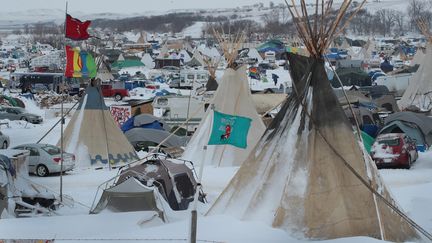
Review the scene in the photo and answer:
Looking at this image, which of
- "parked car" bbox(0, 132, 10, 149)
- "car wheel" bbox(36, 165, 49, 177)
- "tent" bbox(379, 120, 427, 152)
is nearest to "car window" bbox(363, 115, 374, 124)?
"tent" bbox(379, 120, 427, 152)

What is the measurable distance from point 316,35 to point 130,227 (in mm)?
4266

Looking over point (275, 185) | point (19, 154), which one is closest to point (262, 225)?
point (275, 185)

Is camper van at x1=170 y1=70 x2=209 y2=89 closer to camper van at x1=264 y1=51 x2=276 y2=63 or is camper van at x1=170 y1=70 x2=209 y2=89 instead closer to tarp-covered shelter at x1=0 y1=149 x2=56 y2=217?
camper van at x1=264 y1=51 x2=276 y2=63

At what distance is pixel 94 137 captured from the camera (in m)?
20.9

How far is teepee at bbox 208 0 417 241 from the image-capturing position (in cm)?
1029

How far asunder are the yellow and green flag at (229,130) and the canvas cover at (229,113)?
1.01 metres

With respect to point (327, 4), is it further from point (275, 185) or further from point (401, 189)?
point (401, 189)

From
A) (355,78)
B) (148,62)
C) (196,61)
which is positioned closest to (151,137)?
(355,78)

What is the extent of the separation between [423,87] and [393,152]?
49.9 ft

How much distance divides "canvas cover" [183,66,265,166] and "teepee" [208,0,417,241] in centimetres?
790

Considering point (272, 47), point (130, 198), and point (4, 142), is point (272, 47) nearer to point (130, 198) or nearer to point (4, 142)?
point (4, 142)

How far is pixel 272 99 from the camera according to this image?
32375mm

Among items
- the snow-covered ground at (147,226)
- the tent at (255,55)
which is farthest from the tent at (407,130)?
the tent at (255,55)

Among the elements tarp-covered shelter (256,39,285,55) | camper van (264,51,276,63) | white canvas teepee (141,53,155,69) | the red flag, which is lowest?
white canvas teepee (141,53,155,69)
